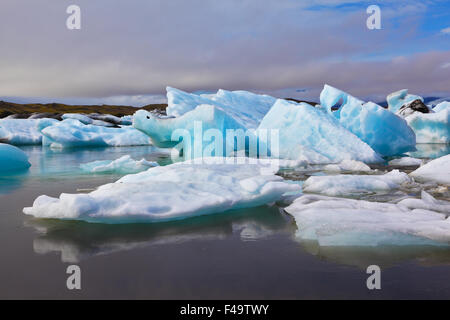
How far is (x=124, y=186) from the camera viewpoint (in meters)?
4.35

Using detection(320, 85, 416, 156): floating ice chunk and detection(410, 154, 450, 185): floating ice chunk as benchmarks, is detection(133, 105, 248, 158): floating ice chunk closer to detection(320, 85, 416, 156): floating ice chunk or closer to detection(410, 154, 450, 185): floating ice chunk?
detection(410, 154, 450, 185): floating ice chunk

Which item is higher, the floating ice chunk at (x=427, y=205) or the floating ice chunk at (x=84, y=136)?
the floating ice chunk at (x=84, y=136)

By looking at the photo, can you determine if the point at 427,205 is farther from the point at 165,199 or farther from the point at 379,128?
the point at 379,128

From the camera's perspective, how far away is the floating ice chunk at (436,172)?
275 inches

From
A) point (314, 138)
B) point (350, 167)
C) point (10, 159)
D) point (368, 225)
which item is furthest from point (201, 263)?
point (314, 138)

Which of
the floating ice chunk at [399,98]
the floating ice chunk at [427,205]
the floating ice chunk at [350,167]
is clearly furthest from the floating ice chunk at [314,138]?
the floating ice chunk at [399,98]

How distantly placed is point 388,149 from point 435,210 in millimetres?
10054

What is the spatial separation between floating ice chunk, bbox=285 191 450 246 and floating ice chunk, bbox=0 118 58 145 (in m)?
20.6

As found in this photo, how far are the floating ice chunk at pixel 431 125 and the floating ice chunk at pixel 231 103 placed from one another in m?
7.96

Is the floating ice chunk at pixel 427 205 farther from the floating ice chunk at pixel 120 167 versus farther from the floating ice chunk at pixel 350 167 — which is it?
the floating ice chunk at pixel 120 167

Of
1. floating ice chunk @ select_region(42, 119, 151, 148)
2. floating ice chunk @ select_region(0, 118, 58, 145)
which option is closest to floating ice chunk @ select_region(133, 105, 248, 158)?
floating ice chunk @ select_region(42, 119, 151, 148)

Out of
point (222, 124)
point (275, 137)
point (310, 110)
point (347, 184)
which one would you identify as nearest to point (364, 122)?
point (310, 110)

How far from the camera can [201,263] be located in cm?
288

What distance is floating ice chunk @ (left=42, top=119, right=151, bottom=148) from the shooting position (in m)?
18.9
